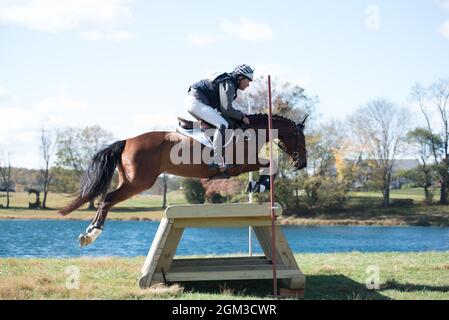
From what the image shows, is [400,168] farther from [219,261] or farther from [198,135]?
[198,135]

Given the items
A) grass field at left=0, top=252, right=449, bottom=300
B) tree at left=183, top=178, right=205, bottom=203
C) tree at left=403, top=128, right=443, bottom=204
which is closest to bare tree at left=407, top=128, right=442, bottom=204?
tree at left=403, top=128, right=443, bottom=204

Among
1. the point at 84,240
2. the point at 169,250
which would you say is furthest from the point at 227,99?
the point at 84,240

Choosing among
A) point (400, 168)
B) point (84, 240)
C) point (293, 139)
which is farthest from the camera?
A: point (400, 168)

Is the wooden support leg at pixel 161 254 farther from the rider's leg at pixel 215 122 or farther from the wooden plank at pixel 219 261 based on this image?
the rider's leg at pixel 215 122

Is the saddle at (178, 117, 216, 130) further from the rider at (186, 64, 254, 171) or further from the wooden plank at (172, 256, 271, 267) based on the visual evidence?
the wooden plank at (172, 256, 271, 267)

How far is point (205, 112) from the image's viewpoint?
20.8 ft

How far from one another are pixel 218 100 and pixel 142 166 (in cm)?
125

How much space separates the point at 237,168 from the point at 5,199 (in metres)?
14.4

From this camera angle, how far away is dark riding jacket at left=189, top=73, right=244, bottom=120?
627cm

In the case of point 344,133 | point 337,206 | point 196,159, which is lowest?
point 337,206

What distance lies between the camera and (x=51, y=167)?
30078 millimetres

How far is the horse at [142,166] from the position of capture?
6.24m
